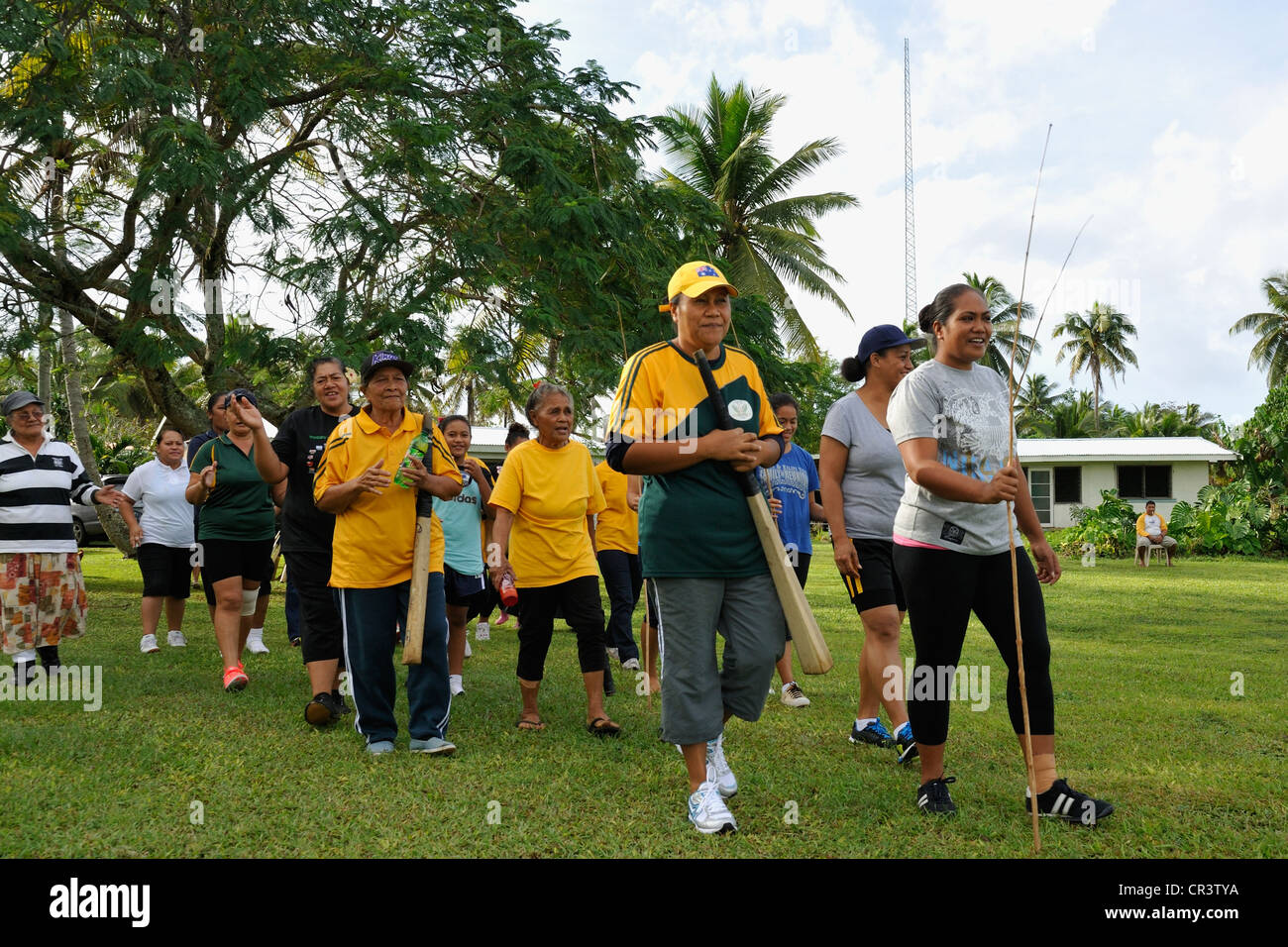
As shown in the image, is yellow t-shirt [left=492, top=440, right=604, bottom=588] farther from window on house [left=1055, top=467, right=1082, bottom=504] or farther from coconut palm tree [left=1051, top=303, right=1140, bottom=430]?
coconut palm tree [left=1051, top=303, right=1140, bottom=430]

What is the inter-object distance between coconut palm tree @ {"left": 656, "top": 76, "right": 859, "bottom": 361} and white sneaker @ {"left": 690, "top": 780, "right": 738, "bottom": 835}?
2347cm

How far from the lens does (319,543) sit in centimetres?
589

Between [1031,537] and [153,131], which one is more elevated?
[153,131]

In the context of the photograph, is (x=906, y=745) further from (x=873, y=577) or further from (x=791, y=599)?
(x=791, y=599)

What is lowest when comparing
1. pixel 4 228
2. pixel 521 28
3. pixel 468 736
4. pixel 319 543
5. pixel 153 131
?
pixel 468 736

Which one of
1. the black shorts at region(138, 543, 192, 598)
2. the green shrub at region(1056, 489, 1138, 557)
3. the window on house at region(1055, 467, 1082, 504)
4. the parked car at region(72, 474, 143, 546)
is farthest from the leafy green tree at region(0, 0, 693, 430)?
the window on house at region(1055, 467, 1082, 504)

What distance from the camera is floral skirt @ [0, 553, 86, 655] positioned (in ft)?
21.1

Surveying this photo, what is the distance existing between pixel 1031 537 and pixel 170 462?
7.44 metres

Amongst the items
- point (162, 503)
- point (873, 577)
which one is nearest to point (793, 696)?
point (873, 577)

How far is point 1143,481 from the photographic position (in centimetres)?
3366

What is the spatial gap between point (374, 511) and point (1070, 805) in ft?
11.3

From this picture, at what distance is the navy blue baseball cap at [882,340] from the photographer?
5.23 meters

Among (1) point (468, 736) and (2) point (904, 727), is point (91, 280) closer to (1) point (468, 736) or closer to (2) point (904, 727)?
(1) point (468, 736)
